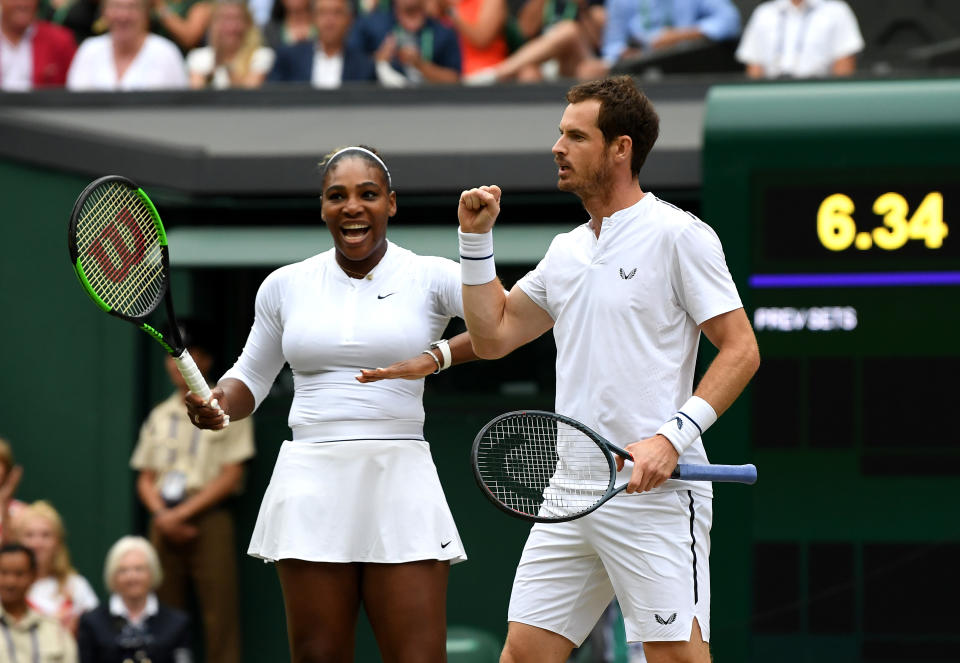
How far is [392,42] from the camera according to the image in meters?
10.1

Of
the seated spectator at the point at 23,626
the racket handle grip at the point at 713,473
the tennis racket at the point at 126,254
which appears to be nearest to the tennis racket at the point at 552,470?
the racket handle grip at the point at 713,473

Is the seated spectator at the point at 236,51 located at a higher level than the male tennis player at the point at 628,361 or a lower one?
higher

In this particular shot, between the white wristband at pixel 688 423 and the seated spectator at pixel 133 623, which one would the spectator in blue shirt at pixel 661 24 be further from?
the white wristband at pixel 688 423

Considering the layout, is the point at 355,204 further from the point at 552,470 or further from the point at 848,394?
the point at 848,394

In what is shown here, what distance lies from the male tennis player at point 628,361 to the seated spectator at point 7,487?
488 centimetres

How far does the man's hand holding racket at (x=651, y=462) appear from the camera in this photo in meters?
4.18

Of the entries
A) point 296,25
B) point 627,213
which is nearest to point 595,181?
point 627,213

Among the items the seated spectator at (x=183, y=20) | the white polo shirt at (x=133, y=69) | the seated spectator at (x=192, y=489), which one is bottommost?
A: the seated spectator at (x=192, y=489)

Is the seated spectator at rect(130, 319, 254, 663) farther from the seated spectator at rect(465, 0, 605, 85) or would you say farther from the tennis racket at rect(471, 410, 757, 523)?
the tennis racket at rect(471, 410, 757, 523)

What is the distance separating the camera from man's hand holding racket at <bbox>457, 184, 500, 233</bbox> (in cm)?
445

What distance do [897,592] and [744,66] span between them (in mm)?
3349

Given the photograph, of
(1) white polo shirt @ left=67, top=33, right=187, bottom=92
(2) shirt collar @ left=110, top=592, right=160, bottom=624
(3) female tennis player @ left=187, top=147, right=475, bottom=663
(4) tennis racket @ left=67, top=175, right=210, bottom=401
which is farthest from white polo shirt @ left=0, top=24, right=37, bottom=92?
(3) female tennis player @ left=187, top=147, right=475, bottom=663

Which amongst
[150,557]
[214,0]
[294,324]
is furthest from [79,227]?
[214,0]

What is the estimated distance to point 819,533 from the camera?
786cm
